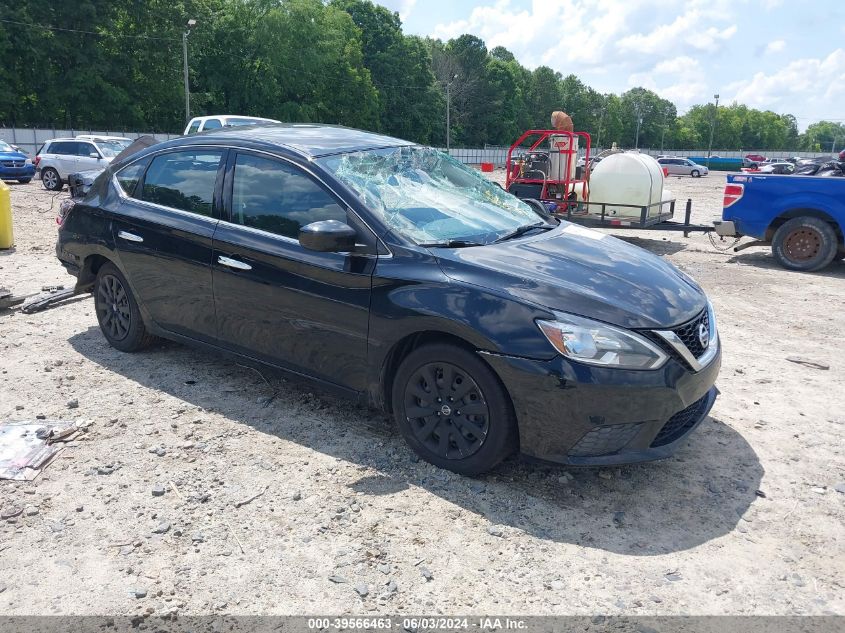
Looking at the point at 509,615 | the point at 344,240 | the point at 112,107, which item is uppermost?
the point at 112,107

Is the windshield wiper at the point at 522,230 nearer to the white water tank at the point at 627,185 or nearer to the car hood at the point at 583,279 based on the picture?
the car hood at the point at 583,279

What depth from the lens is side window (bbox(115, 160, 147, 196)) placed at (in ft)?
17.3

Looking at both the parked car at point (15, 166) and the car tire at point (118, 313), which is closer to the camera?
the car tire at point (118, 313)

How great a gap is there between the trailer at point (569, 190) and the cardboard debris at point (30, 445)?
33.4ft

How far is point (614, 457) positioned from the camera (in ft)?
11.3

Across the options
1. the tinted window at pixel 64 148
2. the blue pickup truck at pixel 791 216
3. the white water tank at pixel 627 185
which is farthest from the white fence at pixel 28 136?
the blue pickup truck at pixel 791 216

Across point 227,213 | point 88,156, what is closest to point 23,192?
point 88,156

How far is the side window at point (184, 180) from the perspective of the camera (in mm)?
4703

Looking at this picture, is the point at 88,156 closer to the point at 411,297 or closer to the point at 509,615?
the point at 411,297

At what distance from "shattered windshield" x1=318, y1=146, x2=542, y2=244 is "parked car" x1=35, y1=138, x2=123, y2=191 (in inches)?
730

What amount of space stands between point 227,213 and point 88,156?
61.9ft

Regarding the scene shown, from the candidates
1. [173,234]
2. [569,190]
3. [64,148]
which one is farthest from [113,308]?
[64,148]

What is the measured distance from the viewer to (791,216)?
10328mm

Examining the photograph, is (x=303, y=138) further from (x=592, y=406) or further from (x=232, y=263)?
(x=592, y=406)
